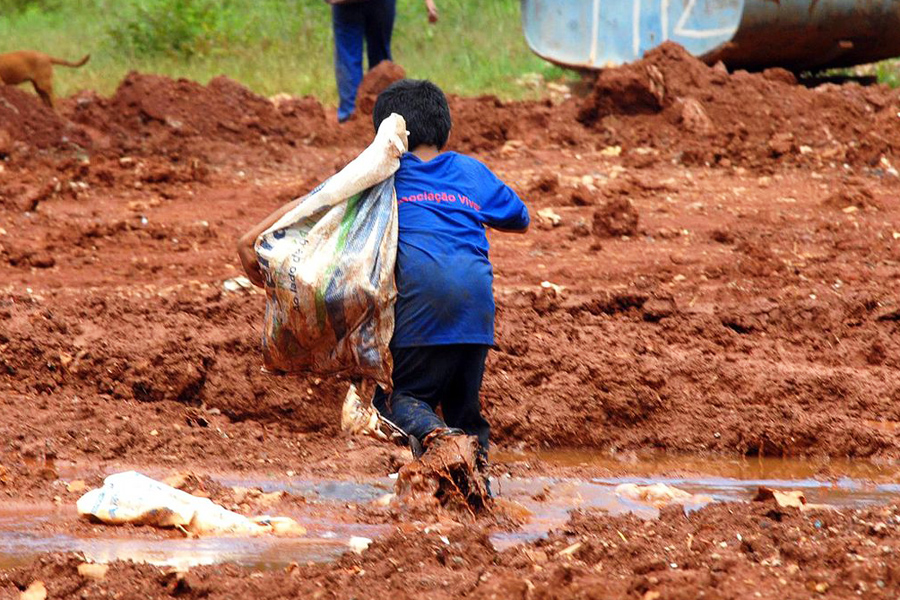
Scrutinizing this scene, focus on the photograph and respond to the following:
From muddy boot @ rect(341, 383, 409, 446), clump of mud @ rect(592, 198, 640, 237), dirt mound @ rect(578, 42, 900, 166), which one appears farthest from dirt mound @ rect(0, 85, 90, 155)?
muddy boot @ rect(341, 383, 409, 446)

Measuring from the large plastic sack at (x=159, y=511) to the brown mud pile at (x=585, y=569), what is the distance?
451 millimetres

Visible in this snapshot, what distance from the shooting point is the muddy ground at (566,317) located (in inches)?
127

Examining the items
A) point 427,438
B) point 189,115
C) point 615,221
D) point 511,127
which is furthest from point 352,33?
point 427,438

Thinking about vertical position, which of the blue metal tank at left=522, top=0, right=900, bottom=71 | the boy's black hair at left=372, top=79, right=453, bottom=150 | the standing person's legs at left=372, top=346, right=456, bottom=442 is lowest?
the standing person's legs at left=372, top=346, right=456, bottom=442

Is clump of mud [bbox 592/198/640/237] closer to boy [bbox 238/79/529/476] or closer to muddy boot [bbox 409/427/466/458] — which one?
boy [bbox 238/79/529/476]

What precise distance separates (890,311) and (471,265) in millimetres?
2984

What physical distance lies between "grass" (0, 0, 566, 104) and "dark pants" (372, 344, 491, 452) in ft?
32.3

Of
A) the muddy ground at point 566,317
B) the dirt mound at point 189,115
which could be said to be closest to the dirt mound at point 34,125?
the muddy ground at point 566,317

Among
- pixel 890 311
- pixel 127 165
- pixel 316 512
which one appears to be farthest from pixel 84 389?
pixel 127 165

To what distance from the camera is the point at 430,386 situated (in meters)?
4.12

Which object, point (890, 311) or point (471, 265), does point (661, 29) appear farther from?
point (471, 265)

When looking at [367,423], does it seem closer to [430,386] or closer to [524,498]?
[430,386]

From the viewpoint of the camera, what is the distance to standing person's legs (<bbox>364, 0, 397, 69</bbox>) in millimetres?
11680

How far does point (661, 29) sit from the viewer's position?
Result: 13344 millimetres
